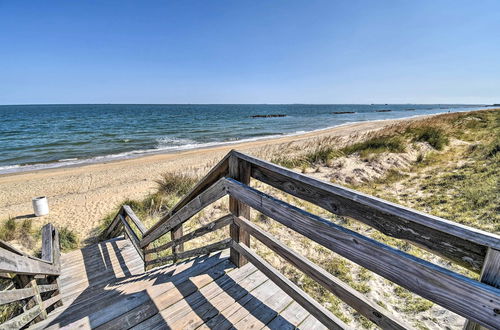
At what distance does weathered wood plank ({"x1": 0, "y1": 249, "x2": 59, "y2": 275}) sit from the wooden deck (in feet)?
1.51

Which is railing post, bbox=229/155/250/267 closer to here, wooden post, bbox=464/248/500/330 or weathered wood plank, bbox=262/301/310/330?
weathered wood plank, bbox=262/301/310/330

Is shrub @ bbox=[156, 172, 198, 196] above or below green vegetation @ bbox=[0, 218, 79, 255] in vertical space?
above

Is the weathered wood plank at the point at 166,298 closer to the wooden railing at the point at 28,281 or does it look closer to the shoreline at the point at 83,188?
the wooden railing at the point at 28,281

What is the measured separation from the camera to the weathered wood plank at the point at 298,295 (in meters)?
1.67

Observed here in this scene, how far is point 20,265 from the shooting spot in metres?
1.90

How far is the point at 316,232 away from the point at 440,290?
625 mm

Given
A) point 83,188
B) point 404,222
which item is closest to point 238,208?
point 404,222

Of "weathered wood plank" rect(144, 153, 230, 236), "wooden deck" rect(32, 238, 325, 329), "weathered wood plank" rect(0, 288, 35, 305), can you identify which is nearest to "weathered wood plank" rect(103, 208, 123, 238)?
"weathered wood plank" rect(0, 288, 35, 305)

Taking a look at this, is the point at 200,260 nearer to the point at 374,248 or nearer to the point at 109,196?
the point at 374,248

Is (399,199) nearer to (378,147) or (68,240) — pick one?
(378,147)

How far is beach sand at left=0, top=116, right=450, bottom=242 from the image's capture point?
6.98 meters

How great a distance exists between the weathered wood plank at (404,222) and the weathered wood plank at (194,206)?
29.0 inches

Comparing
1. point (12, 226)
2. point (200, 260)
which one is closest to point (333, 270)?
point (200, 260)

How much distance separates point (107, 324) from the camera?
1.90 m
